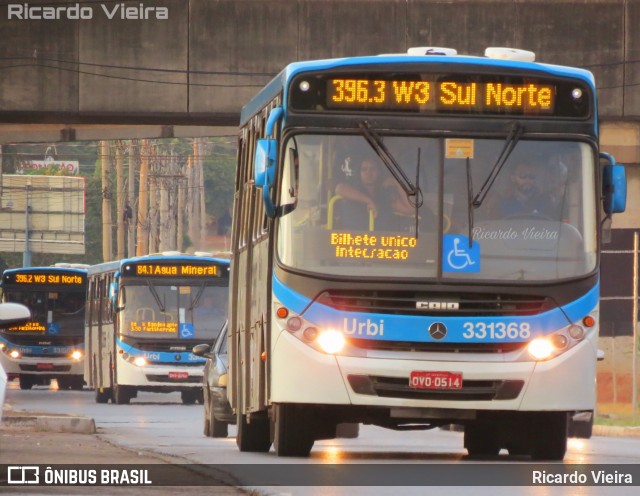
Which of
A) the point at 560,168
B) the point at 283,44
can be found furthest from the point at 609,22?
the point at 560,168

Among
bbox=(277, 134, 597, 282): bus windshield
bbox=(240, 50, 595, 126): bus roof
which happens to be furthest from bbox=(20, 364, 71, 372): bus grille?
bbox=(277, 134, 597, 282): bus windshield

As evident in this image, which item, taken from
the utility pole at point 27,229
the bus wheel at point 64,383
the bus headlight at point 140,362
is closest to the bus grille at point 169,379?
the bus headlight at point 140,362

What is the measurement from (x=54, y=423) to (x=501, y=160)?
9.28 meters

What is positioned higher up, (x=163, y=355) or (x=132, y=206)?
(x=132, y=206)

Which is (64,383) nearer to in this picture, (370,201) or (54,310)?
(54,310)

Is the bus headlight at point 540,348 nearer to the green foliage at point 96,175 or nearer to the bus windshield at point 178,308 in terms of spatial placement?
the bus windshield at point 178,308

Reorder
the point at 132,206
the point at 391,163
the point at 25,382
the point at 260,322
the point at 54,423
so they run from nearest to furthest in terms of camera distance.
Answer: the point at 391,163 < the point at 260,322 < the point at 54,423 < the point at 25,382 < the point at 132,206

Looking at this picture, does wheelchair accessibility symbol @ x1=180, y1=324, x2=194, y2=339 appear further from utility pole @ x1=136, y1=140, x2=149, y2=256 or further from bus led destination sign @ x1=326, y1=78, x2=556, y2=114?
utility pole @ x1=136, y1=140, x2=149, y2=256

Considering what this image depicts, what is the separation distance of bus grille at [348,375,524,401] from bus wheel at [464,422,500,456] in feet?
7.54

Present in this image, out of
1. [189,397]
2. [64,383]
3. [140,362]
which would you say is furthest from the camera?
[64,383]

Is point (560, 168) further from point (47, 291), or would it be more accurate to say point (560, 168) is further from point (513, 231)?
point (47, 291)

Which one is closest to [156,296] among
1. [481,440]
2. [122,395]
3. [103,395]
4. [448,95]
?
[122,395]

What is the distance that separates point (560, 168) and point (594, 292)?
101 centimetres

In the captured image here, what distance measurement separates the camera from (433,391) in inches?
618
